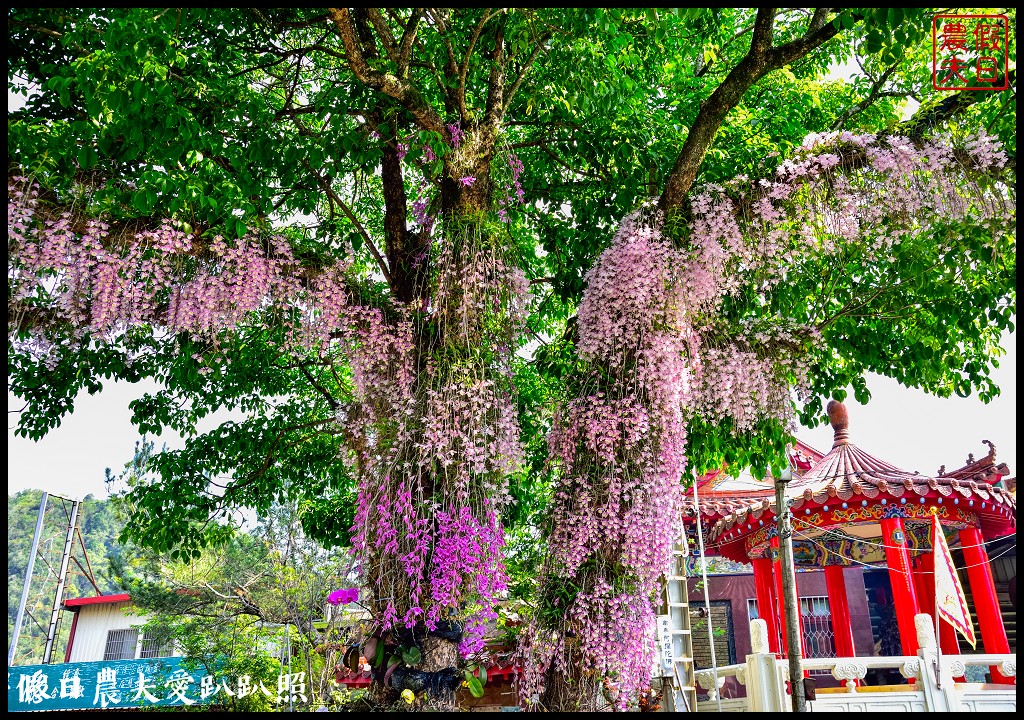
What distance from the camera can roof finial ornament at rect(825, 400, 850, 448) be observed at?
10.9 metres

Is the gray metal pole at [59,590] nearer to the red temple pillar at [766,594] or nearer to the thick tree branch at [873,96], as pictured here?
the red temple pillar at [766,594]

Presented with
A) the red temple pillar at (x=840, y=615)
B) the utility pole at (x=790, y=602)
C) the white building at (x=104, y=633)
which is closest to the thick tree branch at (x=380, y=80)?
the utility pole at (x=790, y=602)

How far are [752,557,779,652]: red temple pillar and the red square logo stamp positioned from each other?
794 cm

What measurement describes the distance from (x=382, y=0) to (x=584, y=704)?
4.40m

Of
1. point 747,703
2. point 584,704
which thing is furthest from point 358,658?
point 747,703

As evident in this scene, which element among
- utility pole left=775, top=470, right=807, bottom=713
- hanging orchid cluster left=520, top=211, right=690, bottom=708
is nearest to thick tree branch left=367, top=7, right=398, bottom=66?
hanging orchid cluster left=520, top=211, right=690, bottom=708

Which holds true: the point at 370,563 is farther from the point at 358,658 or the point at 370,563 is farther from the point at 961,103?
the point at 961,103

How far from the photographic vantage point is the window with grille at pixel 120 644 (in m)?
14.3

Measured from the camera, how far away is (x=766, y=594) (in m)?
11.3

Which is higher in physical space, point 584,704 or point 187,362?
point 187,362

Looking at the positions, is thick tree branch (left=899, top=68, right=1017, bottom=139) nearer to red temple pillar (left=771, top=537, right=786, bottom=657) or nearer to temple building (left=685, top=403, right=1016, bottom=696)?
temple building (left=685, top=403, right=1016, bottom=696)

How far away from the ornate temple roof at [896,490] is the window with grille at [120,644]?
12058mm

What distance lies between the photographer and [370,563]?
4.72 m

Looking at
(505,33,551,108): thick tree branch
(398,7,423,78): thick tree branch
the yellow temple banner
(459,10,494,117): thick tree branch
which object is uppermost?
(505,33,551,108): thick tree branch
